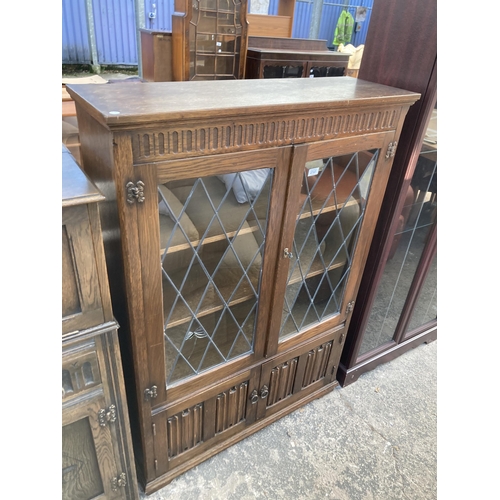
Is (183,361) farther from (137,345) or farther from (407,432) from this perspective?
(407,432)

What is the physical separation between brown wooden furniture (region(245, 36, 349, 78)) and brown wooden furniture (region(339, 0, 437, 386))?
90.7 inches

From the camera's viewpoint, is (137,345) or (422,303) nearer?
(137,345)

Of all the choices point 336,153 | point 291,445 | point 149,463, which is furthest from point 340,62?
point 149,463

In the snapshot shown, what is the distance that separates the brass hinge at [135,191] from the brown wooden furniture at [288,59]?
114 inches

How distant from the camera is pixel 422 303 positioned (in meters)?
1.71

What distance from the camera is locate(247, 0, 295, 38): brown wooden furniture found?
384 cm

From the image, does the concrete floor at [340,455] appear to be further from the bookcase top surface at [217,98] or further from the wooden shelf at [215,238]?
the bookcase top surface at [217,98]

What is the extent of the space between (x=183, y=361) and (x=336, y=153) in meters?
0.70

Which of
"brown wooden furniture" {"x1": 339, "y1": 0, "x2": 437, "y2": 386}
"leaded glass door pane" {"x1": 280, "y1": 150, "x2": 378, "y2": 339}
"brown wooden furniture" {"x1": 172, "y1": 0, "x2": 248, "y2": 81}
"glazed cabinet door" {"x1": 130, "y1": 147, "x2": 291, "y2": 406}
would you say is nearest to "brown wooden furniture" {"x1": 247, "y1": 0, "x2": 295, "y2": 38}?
"brown wooden furniture" {"x1": 172, "y1": 0, "x2": 248, "y2": 81}

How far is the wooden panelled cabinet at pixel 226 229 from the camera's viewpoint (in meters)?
0.78

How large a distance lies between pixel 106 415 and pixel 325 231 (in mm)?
763
